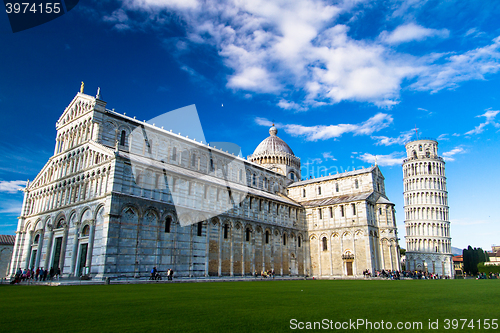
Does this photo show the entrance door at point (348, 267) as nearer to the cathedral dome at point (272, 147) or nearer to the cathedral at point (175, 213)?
the cathedral at point (175, 213)

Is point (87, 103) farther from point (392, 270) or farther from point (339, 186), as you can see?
point (392, 270)

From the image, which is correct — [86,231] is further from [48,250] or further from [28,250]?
[28,250]

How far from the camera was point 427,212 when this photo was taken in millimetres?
76125

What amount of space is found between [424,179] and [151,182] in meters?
67.9

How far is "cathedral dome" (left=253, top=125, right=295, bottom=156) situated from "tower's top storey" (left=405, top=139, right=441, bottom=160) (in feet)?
114

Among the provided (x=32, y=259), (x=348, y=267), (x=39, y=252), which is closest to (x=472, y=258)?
(x=348, y=267)

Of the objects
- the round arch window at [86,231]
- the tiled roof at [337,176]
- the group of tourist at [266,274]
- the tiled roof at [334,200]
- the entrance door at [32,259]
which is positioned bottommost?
the group of tourist at [266,274]

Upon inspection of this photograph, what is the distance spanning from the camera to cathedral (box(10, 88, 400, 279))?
29250mm

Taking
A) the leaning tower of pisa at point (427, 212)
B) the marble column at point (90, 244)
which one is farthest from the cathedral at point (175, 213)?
the leaning tower of pisa at point (427, 212)

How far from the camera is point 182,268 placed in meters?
32.2

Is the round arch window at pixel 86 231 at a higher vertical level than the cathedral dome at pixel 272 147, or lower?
lower

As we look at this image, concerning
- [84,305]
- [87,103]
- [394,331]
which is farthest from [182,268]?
[394,331]

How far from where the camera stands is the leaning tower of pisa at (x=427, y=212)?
241 feet

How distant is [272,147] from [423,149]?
134ft
